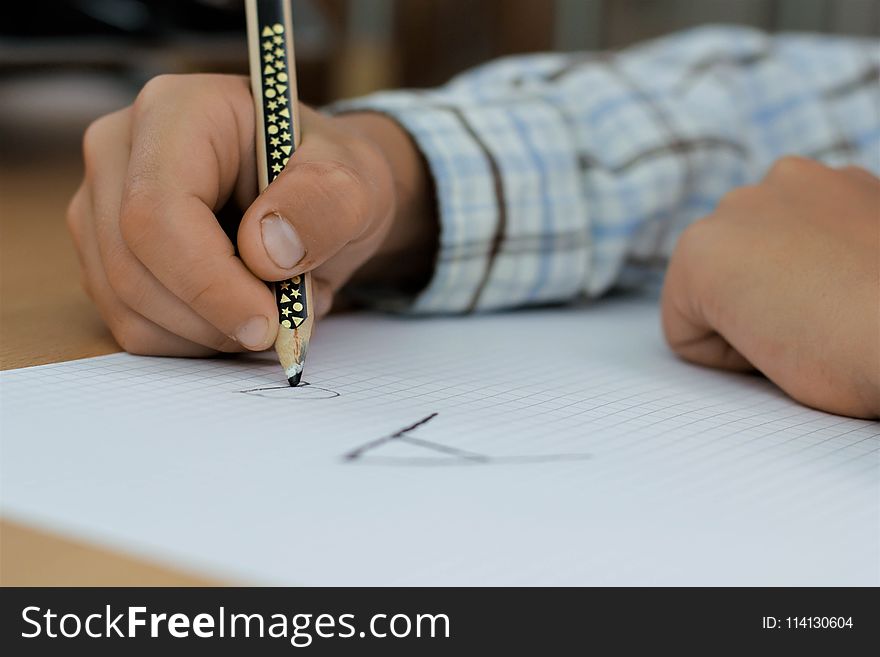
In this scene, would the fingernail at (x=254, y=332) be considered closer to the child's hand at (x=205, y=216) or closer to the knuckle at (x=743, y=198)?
the child's hand at (x=205, y=216)

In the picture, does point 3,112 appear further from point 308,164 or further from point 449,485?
point 449,485

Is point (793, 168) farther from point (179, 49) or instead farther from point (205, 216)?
point (179, 49)

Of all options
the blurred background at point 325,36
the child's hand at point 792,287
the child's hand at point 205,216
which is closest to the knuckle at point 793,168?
the child's hand at point 792,287

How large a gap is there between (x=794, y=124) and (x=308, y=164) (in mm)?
366

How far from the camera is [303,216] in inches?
12.3

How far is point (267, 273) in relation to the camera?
0.31 meters

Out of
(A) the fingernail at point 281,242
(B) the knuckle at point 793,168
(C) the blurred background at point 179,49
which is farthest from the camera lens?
(C) the blurred background at point 179,49

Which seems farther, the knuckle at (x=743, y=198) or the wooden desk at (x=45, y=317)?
the knuckle at (x=743, y=198)

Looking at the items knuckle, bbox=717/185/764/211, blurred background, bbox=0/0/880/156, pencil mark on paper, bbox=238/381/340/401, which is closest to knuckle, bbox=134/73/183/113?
pencil mark on paper, bbox=238/381/340/401

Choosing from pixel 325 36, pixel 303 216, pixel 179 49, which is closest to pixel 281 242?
pixel 303 216

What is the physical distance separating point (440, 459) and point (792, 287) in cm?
15

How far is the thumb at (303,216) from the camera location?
307mm

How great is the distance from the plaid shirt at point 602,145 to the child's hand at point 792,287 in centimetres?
10
